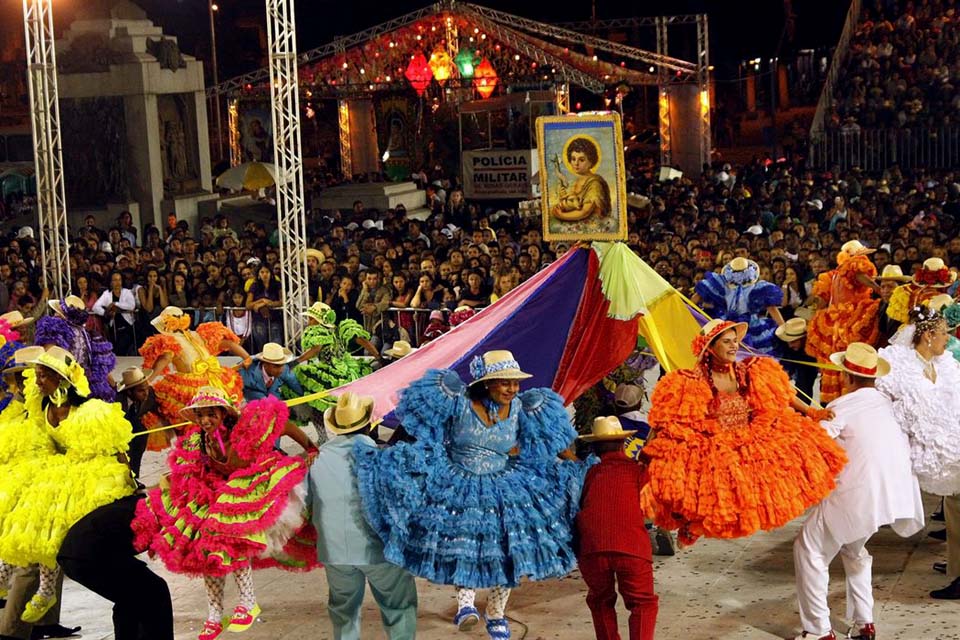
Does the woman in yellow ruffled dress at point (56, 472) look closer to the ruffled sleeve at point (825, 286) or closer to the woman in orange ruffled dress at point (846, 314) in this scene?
the woman in orange ruffled dress at point (846, 314)

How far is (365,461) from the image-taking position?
733 centimetres

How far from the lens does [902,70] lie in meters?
27.7

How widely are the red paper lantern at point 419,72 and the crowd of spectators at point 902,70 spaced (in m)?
8.39

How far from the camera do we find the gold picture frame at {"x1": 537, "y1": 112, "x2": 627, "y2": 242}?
925 cm

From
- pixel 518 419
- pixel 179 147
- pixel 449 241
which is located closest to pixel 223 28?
pixel 179 147

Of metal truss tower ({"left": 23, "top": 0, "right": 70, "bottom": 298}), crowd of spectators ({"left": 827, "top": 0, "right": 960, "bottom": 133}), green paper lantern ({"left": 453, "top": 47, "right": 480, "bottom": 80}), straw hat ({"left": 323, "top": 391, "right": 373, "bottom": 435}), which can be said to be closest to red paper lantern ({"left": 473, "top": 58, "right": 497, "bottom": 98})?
green paper lantern ({"left": 453, "top": 47, "right": 480, "bottom": 80})

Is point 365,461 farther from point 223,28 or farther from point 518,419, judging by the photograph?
point 223,28

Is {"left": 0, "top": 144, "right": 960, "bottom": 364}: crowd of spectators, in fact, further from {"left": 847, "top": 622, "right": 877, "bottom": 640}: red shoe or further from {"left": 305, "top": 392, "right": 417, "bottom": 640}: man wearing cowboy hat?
{"left": 847, "top": 622, "right": 877, "bottom": 640}: red shoe

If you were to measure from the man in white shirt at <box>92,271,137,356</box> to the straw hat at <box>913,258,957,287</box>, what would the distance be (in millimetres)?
10598

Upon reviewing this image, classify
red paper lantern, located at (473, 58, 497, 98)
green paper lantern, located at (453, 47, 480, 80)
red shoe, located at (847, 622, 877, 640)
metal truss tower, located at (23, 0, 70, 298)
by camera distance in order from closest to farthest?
red shoe, located at (847, 622, 877, 640), metal truss tower, located at (23, 0, 70, 298), red paper lantern, located at (473, 58, 497, 98), green paper lantern, located at (453, 47, 480, 80)

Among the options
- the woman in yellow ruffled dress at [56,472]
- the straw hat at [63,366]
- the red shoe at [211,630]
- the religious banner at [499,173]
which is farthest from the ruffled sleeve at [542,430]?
the religious banner at [499,173]

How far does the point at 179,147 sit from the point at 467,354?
1799 cm

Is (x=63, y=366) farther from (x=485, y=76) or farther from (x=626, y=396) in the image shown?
(x=485, y=76)

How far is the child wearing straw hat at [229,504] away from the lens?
7.25 metres
